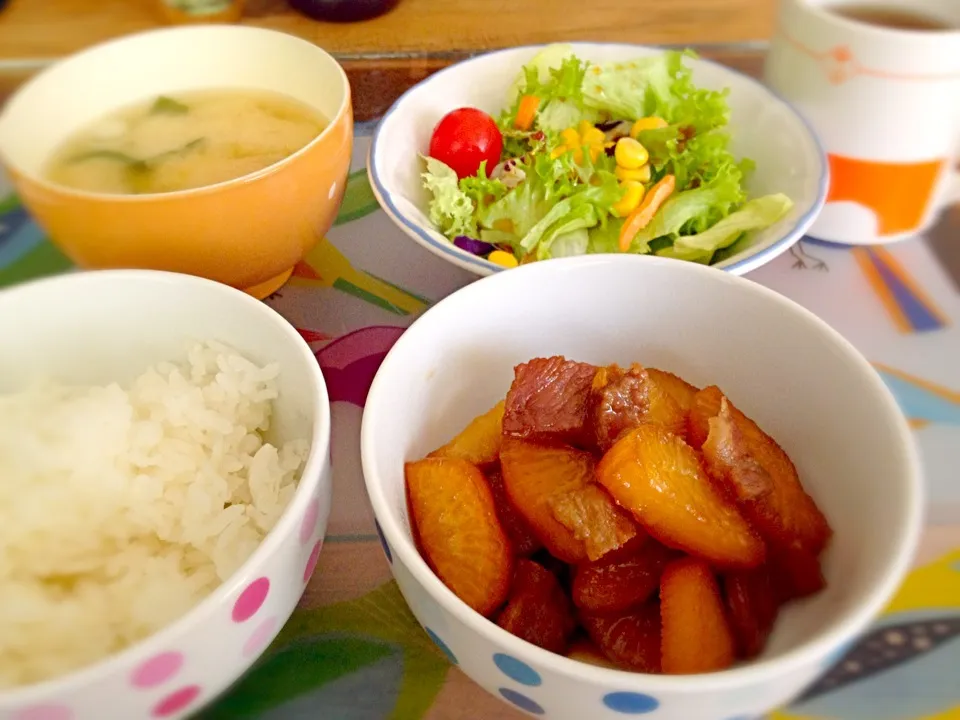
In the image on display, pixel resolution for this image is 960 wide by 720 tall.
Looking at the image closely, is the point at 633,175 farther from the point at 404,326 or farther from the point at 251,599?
the point at 251,599

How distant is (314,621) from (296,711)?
7cm

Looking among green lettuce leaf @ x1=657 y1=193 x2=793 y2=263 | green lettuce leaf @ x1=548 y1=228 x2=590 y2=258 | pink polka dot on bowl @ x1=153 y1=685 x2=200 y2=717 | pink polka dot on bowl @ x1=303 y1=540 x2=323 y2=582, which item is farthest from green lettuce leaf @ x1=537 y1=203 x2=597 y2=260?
pink polka dot on bowl @ x1=153 y1=685 x2=200 y2=717

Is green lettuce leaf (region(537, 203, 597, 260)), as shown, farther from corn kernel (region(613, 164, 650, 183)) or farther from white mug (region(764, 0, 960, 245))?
white mug (region(764, 0, 960, 245))

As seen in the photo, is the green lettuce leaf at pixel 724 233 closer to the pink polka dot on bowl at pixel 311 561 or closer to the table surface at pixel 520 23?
the table surface at pixel 520 23

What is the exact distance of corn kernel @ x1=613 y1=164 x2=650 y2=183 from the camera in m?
0.95

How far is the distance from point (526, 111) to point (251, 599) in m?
0.75

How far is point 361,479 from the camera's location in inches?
23.5

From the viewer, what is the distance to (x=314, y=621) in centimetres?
58

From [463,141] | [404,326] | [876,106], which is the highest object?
[876,106]

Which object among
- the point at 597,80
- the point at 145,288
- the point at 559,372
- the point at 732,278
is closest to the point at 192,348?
the point at 145,288

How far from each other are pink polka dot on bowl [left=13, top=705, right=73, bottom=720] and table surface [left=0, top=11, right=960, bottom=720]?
119 millimetres

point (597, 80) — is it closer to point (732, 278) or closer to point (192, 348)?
point (732, 278)

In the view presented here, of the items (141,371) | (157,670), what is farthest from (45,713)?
(141,371)

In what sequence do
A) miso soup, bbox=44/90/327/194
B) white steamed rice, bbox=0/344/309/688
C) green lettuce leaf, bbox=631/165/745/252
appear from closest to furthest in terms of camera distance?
white steamed rice, bbox=0/344/309/688
miso soup, bbox=44/90/327/194
green lettuce leaf, bbox=631/165/745/252
